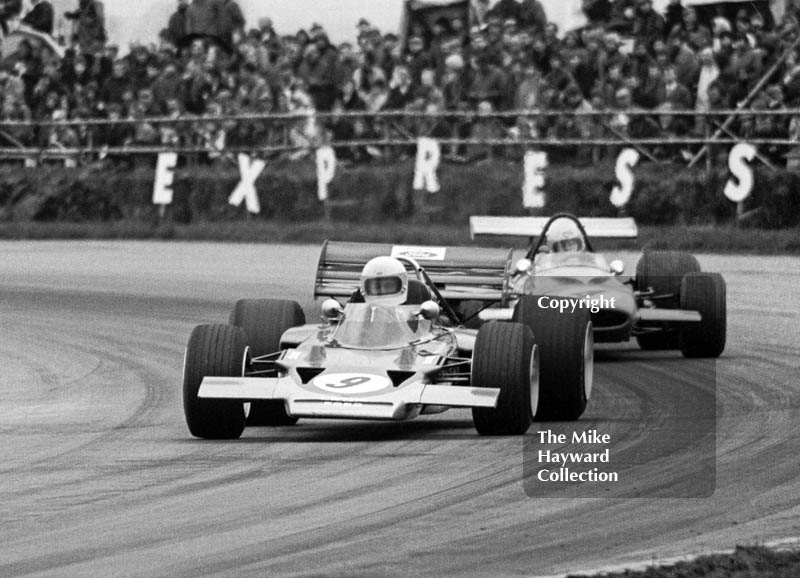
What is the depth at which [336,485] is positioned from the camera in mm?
9484

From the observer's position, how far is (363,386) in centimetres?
1082

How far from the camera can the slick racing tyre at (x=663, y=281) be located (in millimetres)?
16266

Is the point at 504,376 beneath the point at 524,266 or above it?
beneath

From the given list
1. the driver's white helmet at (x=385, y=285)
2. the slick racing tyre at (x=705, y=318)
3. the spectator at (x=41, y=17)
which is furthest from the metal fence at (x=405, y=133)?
the driver's white helmet at (x=385, y=285)

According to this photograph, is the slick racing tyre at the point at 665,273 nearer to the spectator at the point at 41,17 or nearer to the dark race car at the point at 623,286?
the dark race car at the point at 623,286

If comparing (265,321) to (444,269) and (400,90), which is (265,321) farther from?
(400,90)

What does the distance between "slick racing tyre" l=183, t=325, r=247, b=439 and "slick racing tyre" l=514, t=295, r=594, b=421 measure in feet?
6.37

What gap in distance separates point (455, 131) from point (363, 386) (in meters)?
14.1

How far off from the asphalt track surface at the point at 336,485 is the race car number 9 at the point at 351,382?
0.36m

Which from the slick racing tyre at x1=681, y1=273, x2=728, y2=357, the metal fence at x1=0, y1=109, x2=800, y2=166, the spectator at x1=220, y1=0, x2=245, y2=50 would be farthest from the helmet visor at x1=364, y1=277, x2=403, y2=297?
the spectator at x1=220, y1=0, x2=245, y2=50

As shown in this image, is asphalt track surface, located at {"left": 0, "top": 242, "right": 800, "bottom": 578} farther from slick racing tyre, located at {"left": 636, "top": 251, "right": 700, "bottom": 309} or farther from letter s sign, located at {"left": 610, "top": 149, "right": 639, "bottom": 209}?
letter s sign, located at {"left": 610, "top": 149, "right": 639, "bottom": 209}

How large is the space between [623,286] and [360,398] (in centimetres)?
537

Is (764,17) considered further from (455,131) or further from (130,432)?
(130,432)

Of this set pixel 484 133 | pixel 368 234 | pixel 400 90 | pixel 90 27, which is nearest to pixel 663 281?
pixel 484 133
